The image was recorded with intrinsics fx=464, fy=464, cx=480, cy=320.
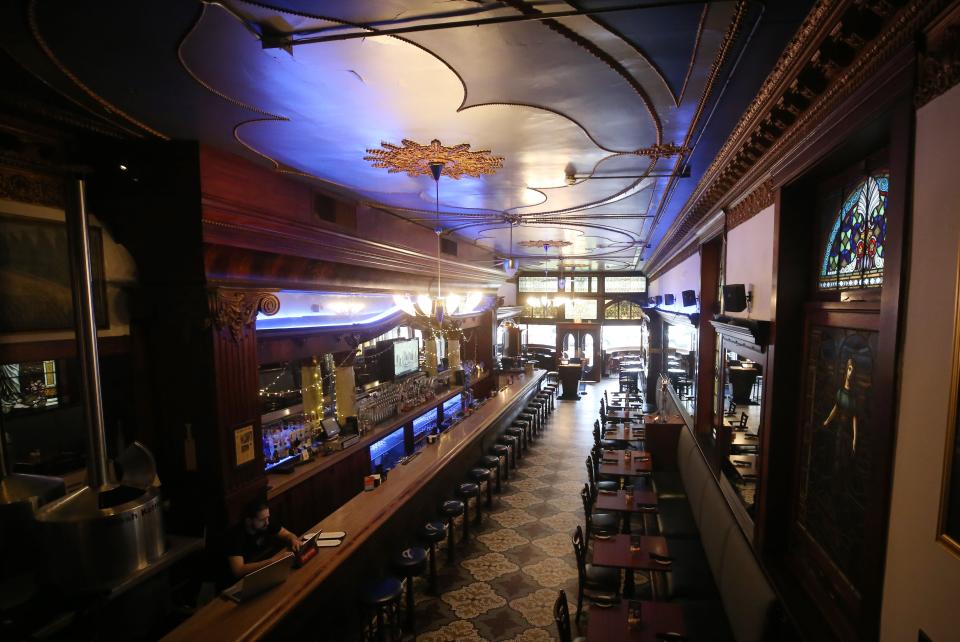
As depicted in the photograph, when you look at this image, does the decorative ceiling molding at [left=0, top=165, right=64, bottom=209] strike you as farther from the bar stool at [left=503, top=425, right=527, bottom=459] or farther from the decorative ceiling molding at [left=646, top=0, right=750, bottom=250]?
the bar stool at [left=503, top=425, right=527, bottom=459]

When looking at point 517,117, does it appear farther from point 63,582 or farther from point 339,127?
point 63,582

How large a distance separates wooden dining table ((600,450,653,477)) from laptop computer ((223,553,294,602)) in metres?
4.91

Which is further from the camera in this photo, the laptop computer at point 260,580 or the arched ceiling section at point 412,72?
the laptop computer at point 260,580

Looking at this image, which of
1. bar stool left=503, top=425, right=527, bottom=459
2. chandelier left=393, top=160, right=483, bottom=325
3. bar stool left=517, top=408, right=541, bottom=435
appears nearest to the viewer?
chandelier left=393, top=160, right=483, bottom=325

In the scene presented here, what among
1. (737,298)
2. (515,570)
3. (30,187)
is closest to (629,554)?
(515,570)

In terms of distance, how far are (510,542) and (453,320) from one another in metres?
5.98

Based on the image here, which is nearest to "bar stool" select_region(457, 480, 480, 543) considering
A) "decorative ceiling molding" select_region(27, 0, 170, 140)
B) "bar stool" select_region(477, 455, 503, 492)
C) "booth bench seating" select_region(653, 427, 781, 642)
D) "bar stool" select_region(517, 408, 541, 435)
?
"bar stool" select_region(477, 455, 503, 492)

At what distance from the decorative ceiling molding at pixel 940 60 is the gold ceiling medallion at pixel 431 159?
2949mm

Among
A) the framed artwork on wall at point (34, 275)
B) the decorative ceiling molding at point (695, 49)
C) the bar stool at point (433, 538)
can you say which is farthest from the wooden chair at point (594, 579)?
the framed artwork on wall at point (34, 275)

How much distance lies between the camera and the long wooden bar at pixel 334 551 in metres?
3.31

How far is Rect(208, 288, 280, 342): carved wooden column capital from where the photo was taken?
14.0 feet

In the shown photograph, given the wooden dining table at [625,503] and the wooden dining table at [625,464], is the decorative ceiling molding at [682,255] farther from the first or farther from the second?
the wooden dining table at [625,503]

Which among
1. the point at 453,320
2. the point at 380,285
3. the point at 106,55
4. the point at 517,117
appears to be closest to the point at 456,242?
the point at 453,320

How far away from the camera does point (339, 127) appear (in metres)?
3.61
